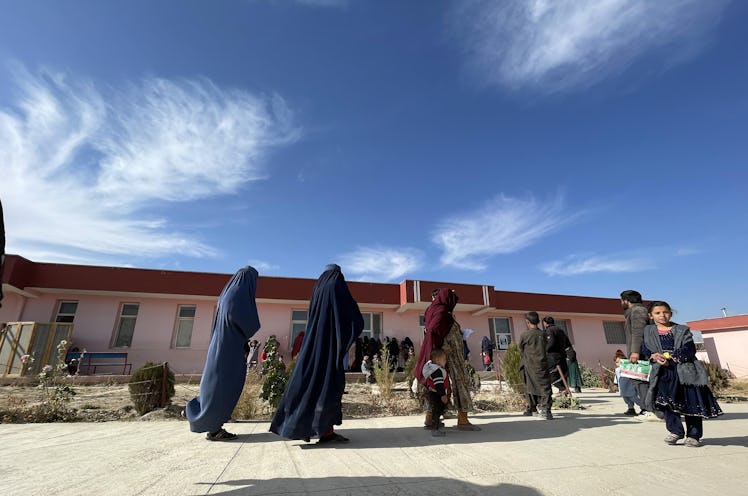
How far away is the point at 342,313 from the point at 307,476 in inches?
61.0

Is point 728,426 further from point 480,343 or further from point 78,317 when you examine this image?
point 78,317

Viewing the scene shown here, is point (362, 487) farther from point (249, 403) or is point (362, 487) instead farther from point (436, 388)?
point (249, 403)

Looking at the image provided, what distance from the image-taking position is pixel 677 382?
3195mm

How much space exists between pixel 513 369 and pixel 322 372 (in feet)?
15.6

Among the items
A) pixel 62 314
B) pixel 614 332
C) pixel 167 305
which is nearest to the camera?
pixel 62 314

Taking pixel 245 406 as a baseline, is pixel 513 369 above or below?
above

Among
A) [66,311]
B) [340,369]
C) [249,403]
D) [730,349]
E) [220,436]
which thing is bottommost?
[220,436]

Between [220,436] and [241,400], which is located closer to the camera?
[220,436]

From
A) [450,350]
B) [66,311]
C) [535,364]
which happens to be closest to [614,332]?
[535,364]

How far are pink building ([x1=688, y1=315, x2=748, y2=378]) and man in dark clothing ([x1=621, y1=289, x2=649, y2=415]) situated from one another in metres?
19.3

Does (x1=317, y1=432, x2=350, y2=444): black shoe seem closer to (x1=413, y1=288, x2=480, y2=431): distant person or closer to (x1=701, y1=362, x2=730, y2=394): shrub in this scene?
(x1=413, y1=288, x2=480, y2=431): distant person

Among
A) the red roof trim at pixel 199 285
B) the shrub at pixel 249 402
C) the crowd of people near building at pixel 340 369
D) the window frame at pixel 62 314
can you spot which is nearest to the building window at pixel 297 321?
the red roof trim at pixel 199 285

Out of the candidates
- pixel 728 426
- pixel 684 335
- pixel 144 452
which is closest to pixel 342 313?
pixel 144 452

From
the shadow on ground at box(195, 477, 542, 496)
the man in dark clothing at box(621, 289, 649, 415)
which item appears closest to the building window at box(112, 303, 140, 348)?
the shadow on ground at box(195, 477, 542, 496)
